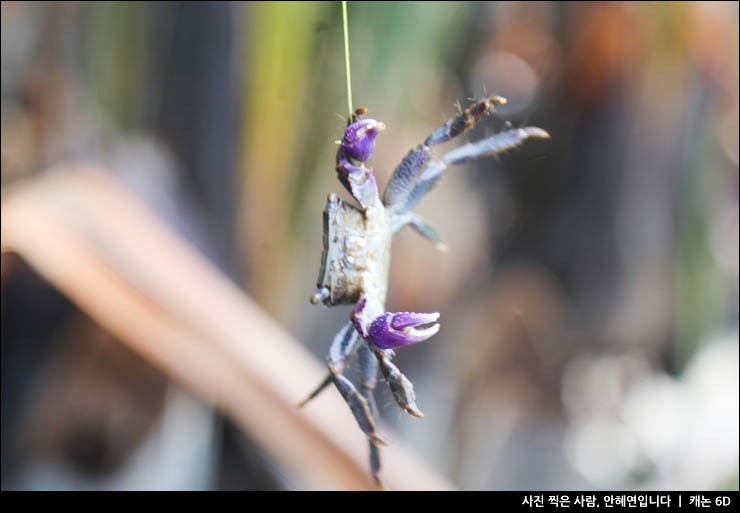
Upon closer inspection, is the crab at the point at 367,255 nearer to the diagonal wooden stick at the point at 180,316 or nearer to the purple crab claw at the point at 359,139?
the purple crab claw at the point at 359,139

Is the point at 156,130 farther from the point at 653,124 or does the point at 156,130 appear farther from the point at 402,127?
the point at 653,124

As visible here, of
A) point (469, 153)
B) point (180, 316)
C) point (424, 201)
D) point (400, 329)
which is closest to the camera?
point (400, 329)

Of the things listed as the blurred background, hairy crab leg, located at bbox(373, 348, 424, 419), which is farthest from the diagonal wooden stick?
hairy crab leg, located at bbox(373, 348, 424, 419)

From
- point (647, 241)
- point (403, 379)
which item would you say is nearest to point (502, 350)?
point (647, 241)

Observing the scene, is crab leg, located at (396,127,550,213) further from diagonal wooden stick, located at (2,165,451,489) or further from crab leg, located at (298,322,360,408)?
diagonal wooden stick, located at (2,165,451,489)

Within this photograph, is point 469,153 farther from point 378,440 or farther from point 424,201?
point 424,201

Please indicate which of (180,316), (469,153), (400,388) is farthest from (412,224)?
(180,316)

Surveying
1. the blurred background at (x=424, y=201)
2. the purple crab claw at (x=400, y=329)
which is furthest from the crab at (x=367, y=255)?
the blurred background at (x=424, y=201)
